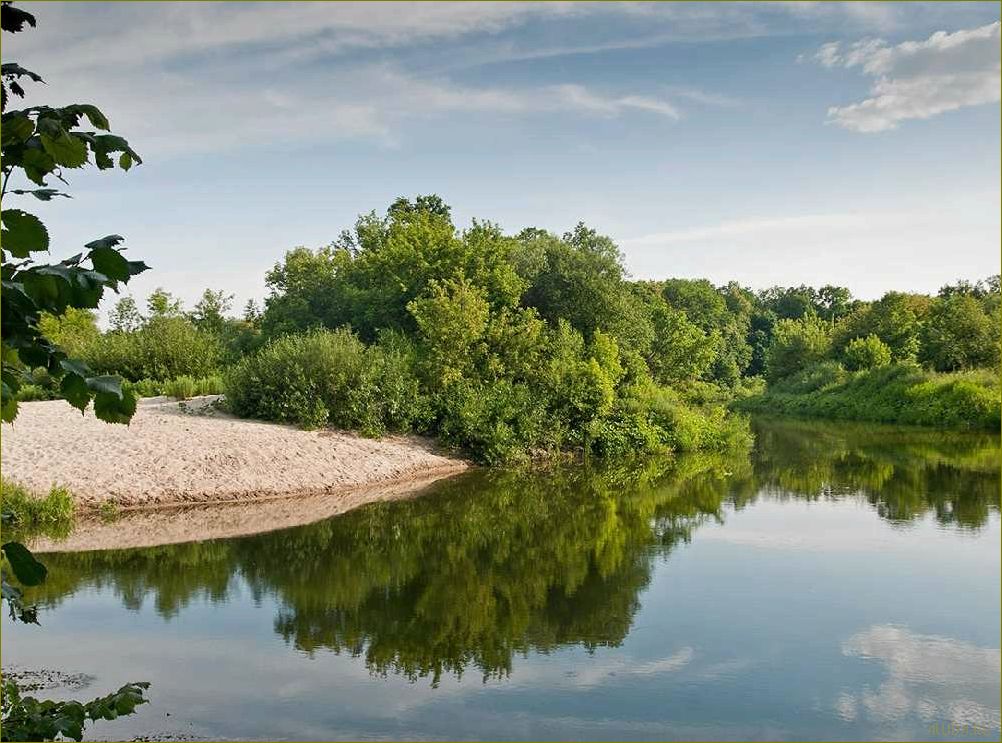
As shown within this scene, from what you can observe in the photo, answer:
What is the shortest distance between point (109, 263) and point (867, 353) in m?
52.0

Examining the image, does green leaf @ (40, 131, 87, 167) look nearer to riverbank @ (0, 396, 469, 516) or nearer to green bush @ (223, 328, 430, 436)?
riverbank @ (0, 396, 469, 516)

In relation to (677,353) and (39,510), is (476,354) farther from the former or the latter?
(39,510)

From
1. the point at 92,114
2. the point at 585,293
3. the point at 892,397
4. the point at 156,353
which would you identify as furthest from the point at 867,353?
the point at 92,114

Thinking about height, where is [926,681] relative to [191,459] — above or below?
below

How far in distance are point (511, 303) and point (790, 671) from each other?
21.5 meters

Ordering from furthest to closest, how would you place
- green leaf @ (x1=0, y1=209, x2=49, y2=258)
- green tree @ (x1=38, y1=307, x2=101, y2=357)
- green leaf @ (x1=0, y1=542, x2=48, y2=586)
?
1. green tree @ (x1=38, y1=307, x2=101, y2=357)
2. green leaf @ (x1=0, y1=542, x2=48, y2=586)
3. green leaf @ (x1=0, y1=209, x2=49, y2=258)

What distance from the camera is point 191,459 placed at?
20672mm

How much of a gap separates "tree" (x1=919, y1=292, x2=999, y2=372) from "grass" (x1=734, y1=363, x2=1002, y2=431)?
1.31 m

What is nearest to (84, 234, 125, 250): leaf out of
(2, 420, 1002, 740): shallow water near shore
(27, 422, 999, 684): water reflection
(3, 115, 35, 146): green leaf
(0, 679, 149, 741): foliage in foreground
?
(3, 115, 35, 146): green leaf

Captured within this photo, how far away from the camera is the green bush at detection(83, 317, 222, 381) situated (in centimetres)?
3130

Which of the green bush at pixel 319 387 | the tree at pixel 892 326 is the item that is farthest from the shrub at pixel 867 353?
the green bush at pixel 319 387

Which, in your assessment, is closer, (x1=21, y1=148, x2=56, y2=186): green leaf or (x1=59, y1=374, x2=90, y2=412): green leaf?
(x1=59, y1=374, x2=90, y2=412): green leaf

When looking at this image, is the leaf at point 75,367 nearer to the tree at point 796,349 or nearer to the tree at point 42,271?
the tree at point 42,271

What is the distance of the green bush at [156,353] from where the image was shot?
31297mm
